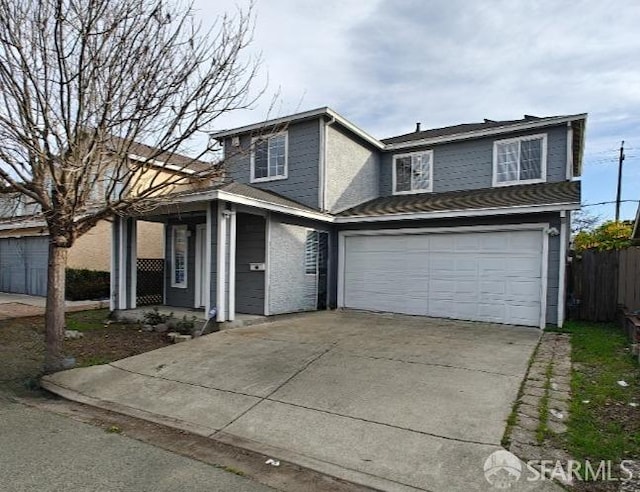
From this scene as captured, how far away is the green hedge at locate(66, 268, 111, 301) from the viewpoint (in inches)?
539

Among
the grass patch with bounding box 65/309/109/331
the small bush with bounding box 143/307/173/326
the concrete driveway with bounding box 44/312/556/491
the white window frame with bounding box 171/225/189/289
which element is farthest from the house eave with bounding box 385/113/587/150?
the grass patch with bounding box 65/309/109/331

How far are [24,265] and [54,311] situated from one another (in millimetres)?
12798

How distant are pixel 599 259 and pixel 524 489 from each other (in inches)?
367

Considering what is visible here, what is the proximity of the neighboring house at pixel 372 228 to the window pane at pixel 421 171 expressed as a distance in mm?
49

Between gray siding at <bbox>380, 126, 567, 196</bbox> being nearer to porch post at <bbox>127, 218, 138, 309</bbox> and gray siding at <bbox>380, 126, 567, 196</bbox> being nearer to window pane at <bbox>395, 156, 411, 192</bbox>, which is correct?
window pane at <bbox>395, 156, 411, 192</bbox>

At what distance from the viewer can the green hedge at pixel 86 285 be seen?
13686mm

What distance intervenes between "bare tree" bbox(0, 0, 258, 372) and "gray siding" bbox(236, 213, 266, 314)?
3.87 metres

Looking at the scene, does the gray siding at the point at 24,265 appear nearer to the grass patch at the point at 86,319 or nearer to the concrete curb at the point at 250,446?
the grass patch at the point at 86,319

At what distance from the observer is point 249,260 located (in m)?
10.5

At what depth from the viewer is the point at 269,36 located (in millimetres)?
→ 6715

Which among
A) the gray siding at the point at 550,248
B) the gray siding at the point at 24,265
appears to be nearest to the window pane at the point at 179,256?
the gray siding at the point at 24,265

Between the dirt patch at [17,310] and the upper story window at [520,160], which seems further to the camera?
the upper story window at [520,160]

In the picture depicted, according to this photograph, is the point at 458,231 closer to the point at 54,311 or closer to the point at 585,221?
the point at 54,311

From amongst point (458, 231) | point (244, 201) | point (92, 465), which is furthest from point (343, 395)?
point (458, 231)
